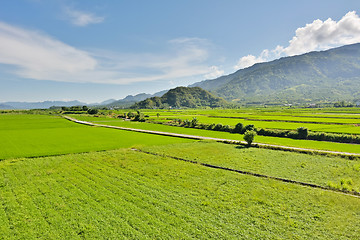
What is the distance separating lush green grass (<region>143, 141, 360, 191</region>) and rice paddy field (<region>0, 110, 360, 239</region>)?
0.50ft

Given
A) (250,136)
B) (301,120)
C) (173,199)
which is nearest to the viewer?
(173,199)

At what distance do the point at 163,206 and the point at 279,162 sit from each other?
22.2 meters

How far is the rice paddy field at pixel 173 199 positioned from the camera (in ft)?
45.4

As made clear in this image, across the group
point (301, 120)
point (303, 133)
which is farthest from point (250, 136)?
point (301, 120)

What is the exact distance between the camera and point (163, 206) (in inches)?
670

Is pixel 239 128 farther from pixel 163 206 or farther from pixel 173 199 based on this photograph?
pixel 163 206

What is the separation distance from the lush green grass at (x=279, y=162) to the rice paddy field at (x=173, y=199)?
151mm

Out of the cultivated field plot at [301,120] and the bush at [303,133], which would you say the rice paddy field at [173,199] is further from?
the cultivated field plot at [301,120]

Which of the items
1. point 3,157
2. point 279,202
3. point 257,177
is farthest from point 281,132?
point 3,157

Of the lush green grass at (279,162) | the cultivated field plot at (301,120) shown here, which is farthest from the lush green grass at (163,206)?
the cultivated field plot at (301,120)

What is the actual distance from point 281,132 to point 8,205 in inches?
2282

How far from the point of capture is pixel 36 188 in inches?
795

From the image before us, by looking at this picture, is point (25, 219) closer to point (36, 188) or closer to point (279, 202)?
point (36, 188)

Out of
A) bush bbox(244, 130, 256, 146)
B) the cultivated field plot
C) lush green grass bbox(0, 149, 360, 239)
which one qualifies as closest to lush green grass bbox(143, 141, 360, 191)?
bush bbox(244, 130, 256, 146)
